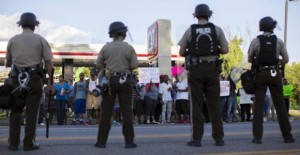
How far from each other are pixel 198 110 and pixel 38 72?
253 cm

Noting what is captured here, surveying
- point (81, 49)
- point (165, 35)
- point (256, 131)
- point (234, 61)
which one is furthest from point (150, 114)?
point (234, 61)

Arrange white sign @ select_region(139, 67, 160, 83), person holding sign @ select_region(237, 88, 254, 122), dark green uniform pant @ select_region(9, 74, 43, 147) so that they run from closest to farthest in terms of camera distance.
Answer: dark green uniform pant @ select_region(9, 74, 43, 147), white sign @ select_region(139, 67, 160, 83), person holding sign @ select_region(237, 88, 254, 122)

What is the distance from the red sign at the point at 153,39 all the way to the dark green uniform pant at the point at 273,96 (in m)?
16.5

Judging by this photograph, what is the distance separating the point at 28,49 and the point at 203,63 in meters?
2.67

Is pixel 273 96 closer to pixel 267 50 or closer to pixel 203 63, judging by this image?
pixel 267 50

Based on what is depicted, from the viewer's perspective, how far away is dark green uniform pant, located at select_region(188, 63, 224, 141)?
7238 millimetres

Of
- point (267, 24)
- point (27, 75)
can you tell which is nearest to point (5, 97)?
point (27, 75)

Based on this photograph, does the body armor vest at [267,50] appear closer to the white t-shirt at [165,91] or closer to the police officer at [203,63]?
the police officer at [203,63]

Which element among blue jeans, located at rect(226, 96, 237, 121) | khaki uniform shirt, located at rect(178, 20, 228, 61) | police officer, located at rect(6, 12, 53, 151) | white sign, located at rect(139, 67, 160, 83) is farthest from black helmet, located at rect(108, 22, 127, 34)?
blue jeans, located at rect(226, 96, 237, 121)

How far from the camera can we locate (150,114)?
59.2 feet

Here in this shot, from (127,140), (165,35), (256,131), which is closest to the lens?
(127,140)

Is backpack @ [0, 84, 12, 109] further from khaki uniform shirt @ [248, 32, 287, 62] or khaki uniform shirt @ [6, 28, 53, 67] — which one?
khaki uniform shirt @ [248, 32, 287, 62]

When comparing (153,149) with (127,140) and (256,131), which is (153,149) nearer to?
(127,140)

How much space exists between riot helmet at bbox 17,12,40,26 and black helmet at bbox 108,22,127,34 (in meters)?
1.16
